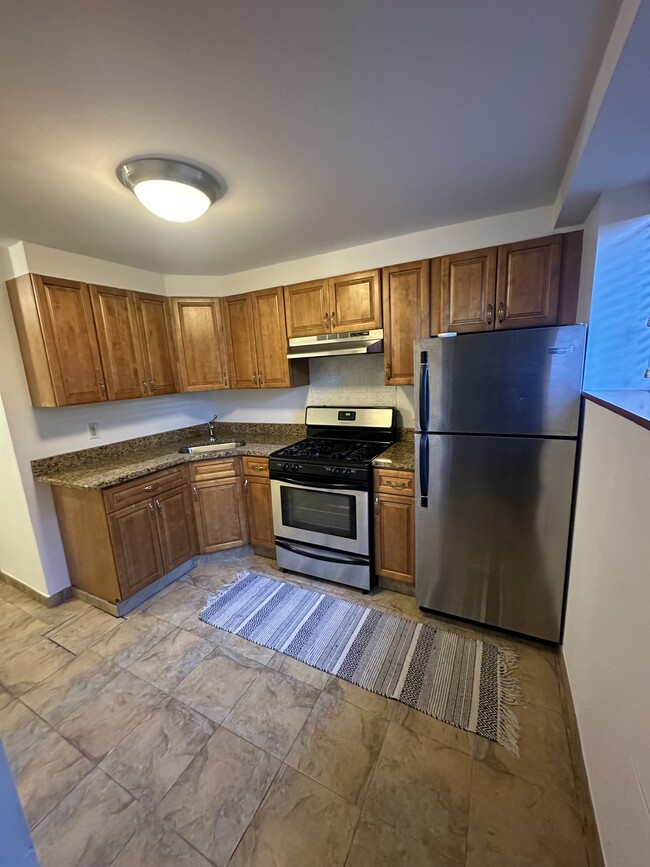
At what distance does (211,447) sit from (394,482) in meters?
1.69

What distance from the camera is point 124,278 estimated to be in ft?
9.08

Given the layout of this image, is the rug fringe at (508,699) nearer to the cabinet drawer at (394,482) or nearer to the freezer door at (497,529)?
the freezer door at (497,529)

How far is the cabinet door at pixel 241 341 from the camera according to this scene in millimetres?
3075

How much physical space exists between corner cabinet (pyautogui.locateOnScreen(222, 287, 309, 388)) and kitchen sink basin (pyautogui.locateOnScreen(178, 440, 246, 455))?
541mm

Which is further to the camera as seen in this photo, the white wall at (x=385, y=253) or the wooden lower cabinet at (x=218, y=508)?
the wooden lower cabinet at (x=218, y=508)

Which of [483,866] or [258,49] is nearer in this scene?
[258,49]

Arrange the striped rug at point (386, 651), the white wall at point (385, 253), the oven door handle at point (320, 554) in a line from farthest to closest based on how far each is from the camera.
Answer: the oven door handle at point (320, 554) → the white wall at point (385, 253) → the striped rug at point (386, 651)

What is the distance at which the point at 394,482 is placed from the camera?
2.35 m

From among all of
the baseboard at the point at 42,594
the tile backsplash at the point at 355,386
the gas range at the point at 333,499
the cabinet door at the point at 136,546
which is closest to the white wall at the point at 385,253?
the tile backsplash at the point at 355,386

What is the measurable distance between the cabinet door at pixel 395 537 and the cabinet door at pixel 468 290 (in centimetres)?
125

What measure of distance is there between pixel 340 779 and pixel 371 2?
2.51m

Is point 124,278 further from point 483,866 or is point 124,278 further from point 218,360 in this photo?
point 483,866

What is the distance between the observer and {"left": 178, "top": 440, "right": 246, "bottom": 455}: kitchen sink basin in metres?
2.97

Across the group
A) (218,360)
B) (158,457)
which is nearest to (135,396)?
(158,457)
